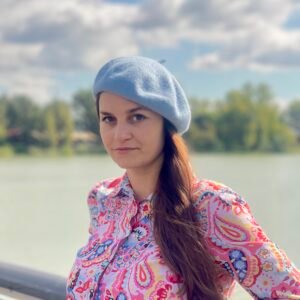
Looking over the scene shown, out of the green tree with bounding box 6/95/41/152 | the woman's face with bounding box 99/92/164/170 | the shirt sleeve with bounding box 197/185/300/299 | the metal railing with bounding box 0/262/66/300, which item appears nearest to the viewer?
the shirt sleeve with bounding box 197/185/300/299

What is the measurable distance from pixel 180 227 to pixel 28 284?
0.60 meters

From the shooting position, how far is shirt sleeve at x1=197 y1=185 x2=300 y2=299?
3.08 ft

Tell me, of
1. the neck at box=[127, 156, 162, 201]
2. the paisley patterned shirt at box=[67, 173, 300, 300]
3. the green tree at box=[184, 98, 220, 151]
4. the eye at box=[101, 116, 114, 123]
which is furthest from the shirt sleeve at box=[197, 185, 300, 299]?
the green tree at box=[184, 98, 220, 151]

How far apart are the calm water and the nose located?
171mm

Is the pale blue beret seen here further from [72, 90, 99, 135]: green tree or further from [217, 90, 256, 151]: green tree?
[217, 90, 256, 151]: green tree

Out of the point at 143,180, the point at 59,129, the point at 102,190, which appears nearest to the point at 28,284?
the point at 102,190

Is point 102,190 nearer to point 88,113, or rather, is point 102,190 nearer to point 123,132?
point 123,132

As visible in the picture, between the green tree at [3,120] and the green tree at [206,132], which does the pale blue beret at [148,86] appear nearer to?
the green tree at [206,132]

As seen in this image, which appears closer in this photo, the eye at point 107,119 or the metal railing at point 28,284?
the eye at point 107,119

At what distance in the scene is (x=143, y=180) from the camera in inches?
44.5

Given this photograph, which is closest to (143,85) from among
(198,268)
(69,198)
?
(198,268)

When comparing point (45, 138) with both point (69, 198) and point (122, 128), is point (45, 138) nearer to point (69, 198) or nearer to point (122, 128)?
point (69, 198)

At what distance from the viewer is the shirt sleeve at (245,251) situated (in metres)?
0.94

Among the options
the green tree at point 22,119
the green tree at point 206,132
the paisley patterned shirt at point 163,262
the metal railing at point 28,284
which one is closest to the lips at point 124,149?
the paisley patterned shirt at point 163,262
